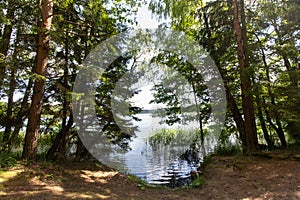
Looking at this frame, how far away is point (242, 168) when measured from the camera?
15.9 ft

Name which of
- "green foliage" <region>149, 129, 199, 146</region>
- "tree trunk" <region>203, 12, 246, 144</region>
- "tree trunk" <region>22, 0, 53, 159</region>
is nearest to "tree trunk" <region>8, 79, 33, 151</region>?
"tree trunk" <region>22, 0, 53, 159</region>

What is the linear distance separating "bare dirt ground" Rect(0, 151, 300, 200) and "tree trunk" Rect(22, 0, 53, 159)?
0.46 metres

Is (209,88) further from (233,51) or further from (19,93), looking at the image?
(19,93)

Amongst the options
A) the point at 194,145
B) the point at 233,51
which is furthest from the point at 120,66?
the point at 194,145

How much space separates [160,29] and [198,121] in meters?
3.88

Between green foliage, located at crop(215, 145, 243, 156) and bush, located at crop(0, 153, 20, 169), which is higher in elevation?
green foliage, located at crop(215, 145, 243, 156)

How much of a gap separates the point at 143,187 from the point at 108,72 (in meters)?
3.13

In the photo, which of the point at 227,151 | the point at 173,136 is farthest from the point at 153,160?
the point at 227,151

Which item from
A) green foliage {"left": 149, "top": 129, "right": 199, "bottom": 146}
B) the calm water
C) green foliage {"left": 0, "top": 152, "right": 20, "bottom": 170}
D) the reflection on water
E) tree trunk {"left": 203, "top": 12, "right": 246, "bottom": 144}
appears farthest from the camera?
green foliage {"left": 149, "top": 129, "right": 199, "bottom": 146}

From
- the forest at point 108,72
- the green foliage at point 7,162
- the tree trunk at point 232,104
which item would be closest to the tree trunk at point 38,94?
the forest at point 108,72

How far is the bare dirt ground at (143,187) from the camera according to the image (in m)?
3.13

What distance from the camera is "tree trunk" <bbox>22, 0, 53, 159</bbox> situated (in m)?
4.37

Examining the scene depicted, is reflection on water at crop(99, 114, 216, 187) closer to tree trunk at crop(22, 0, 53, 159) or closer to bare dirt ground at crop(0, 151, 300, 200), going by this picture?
bare dirt ground at crop(0, 151, 300, 200)

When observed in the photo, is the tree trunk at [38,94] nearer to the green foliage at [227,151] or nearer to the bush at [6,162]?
the bush at [6,162]
